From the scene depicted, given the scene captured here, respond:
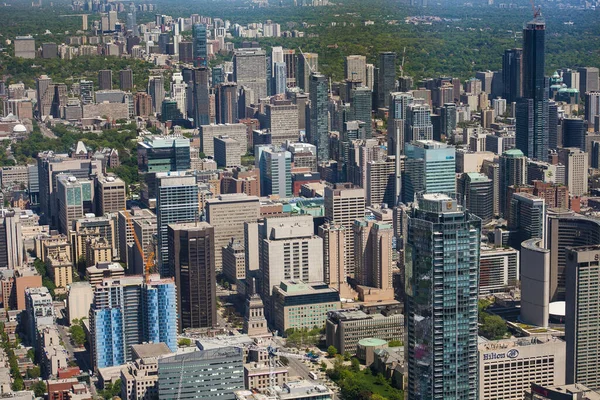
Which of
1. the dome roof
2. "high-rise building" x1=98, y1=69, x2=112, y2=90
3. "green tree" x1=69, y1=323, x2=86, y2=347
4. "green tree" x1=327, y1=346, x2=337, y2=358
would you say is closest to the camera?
"green tree" x1=327, y1=346, x2=337, y2=358

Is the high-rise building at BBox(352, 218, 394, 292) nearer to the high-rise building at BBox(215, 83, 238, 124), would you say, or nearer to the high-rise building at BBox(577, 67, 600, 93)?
the high-rise building at BBox(215, 83, 238, 124)

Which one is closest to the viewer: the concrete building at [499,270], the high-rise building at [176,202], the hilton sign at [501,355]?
the hilton sign at [501,355]

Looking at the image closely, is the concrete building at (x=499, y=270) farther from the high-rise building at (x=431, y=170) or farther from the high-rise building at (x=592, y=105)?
the high-rise building at (x=592, y=105)

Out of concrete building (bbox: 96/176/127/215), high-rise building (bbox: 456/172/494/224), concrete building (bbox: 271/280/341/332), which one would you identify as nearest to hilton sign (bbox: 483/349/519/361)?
concrete building (bbox: 271/280/341/332)

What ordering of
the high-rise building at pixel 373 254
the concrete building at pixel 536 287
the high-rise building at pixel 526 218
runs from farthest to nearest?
the high-rise building at pixel 526 218 < the high-rise building at pixel 373 254 < the concrete building at pixel 536 287

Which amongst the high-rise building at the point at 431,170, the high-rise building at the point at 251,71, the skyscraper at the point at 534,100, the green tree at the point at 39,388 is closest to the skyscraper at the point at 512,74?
the skyscraper at the point at 534,100

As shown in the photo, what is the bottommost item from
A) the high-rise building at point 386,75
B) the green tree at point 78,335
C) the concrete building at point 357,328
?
the green tree at point 78,335
